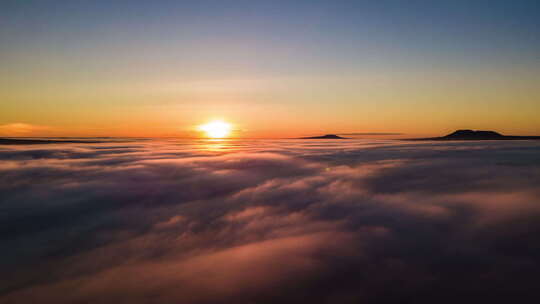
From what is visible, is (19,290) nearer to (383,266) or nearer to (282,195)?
(383,266)

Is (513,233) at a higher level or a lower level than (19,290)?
higher

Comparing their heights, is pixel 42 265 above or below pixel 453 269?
below

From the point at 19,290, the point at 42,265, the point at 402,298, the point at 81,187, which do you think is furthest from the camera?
the point at 81,187

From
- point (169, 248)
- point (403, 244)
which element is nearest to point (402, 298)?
point (403, 244)

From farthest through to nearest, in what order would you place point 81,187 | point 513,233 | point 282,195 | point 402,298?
point 81,187, point 282,195, point 513,233, point 402,298

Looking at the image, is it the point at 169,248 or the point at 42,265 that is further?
the point at 169,248

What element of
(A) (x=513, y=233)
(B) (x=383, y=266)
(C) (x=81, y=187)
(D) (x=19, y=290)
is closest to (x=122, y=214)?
(D) (x=19, y=290)

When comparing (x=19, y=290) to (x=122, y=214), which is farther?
(x=122, y=214)

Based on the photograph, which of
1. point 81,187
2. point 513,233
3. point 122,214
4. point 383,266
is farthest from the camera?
point 81,187

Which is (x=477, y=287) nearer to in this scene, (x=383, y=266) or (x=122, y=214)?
(x=383, y=266)
